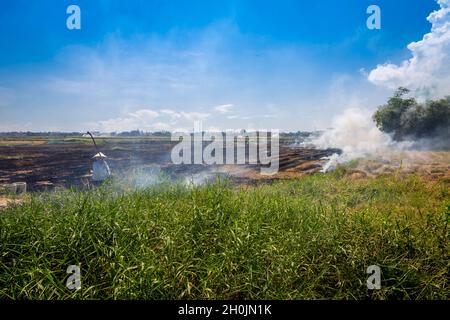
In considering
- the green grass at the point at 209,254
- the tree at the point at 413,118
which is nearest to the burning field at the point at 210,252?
the green grass at the point at 209,254

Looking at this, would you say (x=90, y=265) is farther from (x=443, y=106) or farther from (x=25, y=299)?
(x=443, y=106)

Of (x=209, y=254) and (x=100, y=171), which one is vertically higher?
(x=100, y=171)

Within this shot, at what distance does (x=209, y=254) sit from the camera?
12.2 ft

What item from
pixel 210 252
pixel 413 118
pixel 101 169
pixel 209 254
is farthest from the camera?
pixel 413 118

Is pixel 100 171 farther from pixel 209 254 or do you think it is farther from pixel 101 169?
pixel 209 254

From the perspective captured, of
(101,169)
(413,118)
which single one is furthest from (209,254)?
(413,118)

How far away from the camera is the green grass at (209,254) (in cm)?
317

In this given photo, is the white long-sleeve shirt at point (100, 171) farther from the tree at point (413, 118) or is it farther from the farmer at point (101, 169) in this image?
the tree at point (413, 118)

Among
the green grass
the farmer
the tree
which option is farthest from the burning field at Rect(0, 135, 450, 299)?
the tree

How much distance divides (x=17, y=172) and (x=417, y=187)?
22.4 metres

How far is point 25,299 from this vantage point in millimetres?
2959

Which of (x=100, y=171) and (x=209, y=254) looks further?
(x=100, y=171)

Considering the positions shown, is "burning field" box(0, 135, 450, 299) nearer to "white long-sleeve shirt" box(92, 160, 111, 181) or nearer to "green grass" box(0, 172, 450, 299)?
"green grass" box(0, 172, 450, 299)
